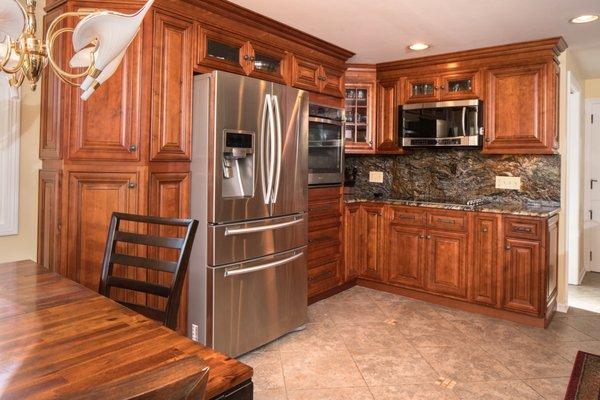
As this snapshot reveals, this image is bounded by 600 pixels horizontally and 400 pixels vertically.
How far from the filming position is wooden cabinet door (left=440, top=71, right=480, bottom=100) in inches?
148

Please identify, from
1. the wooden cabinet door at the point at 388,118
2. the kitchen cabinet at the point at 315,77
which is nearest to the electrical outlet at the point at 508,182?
the wooden cabinet door at the point at 388,118

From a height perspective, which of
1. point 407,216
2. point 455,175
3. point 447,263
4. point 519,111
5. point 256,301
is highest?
point 519,111

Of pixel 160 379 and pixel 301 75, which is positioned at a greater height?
→ pixel 301 75

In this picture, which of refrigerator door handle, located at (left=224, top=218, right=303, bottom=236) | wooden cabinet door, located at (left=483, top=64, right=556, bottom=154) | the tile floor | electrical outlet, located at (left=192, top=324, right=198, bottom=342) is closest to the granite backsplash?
wooden cabinet door, located at (left=483, top=64, right=556, bottom=154)

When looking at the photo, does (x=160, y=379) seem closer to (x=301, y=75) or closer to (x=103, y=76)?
(x=103, y=76)

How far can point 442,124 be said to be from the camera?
3.90 meters

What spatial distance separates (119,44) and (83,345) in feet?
2.75

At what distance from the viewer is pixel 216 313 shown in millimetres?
2496

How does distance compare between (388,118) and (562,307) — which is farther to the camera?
(388,118)

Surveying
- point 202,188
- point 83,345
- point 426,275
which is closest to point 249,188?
point 202,188

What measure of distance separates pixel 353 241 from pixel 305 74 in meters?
1.65

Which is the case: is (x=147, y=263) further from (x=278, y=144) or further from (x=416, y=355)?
(x=416, y=355)

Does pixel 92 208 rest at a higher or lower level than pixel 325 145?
lower

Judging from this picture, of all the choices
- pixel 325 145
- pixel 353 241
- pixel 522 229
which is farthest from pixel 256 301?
pixel 522 229
